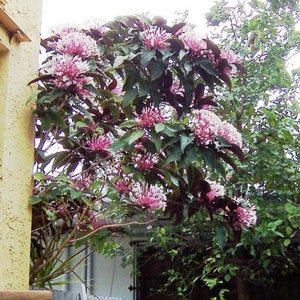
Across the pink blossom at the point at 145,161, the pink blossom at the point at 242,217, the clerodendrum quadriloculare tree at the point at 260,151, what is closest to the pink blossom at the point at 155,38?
the pink blossom at the point at 145,161

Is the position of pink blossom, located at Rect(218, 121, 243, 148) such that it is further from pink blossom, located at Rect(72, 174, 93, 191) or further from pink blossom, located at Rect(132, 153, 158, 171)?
pink blossom, located at Rect(72, 174, 93, 191)

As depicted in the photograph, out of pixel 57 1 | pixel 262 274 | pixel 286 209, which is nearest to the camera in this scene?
pixel 57 1

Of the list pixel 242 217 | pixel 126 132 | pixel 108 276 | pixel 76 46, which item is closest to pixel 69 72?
pixel 76 46

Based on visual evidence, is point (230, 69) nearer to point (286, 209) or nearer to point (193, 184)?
point (193, 184)

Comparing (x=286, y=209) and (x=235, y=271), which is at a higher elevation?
(x=286, y=209)

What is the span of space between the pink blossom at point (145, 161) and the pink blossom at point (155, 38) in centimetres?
49

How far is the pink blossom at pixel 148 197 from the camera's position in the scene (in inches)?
101

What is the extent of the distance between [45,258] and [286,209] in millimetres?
2459

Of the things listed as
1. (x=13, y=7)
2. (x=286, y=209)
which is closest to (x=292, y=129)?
(x=286, y=209)

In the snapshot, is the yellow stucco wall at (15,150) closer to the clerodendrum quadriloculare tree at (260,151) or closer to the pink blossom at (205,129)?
the pink blossom at (205,129)

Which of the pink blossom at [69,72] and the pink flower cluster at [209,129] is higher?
the pink blossom at [69,72]

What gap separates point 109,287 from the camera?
7.43 meters

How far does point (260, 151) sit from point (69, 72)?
2989 millimetres

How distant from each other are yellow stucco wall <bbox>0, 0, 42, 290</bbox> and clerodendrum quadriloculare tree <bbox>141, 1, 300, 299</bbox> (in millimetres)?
2617
